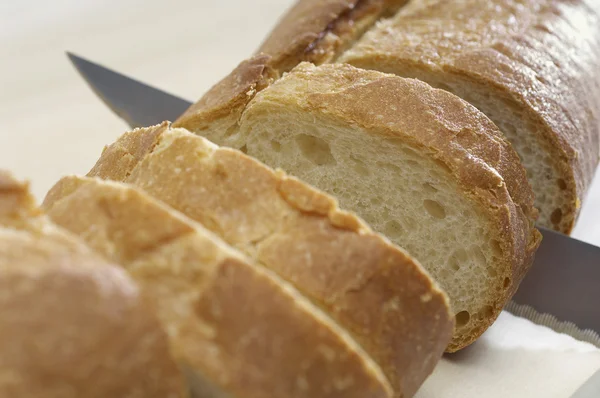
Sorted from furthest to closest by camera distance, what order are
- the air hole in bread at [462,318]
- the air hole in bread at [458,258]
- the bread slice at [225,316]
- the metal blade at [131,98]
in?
the metal blade at [131,98]
the air hole in bread at [462,318]
the air hole in bread at [458,258]
the bread slice at [225,316]

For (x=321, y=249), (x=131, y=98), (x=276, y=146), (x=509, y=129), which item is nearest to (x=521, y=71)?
(x=509, y=129)

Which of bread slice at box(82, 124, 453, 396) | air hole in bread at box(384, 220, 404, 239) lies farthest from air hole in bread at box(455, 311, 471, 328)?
bread slice at box(82, 124, 453, 396)

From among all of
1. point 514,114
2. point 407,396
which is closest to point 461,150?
point 514,114

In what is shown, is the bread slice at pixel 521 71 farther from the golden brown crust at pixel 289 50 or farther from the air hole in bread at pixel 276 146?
the air hole in bread at pixel 276 146

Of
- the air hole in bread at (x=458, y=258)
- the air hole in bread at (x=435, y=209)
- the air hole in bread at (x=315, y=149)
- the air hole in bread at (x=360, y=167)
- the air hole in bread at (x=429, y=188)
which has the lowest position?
the air hole in bread at (x=458, y=258)

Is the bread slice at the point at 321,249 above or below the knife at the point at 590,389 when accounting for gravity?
above

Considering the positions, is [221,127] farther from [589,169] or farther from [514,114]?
[589,169]

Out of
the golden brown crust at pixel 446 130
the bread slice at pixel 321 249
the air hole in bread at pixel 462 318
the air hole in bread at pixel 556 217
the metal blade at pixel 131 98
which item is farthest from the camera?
the metal blade at pixel 131 98

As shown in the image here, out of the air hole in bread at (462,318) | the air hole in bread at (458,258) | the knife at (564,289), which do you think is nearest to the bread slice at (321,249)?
the air hole in bread at (458,258)
